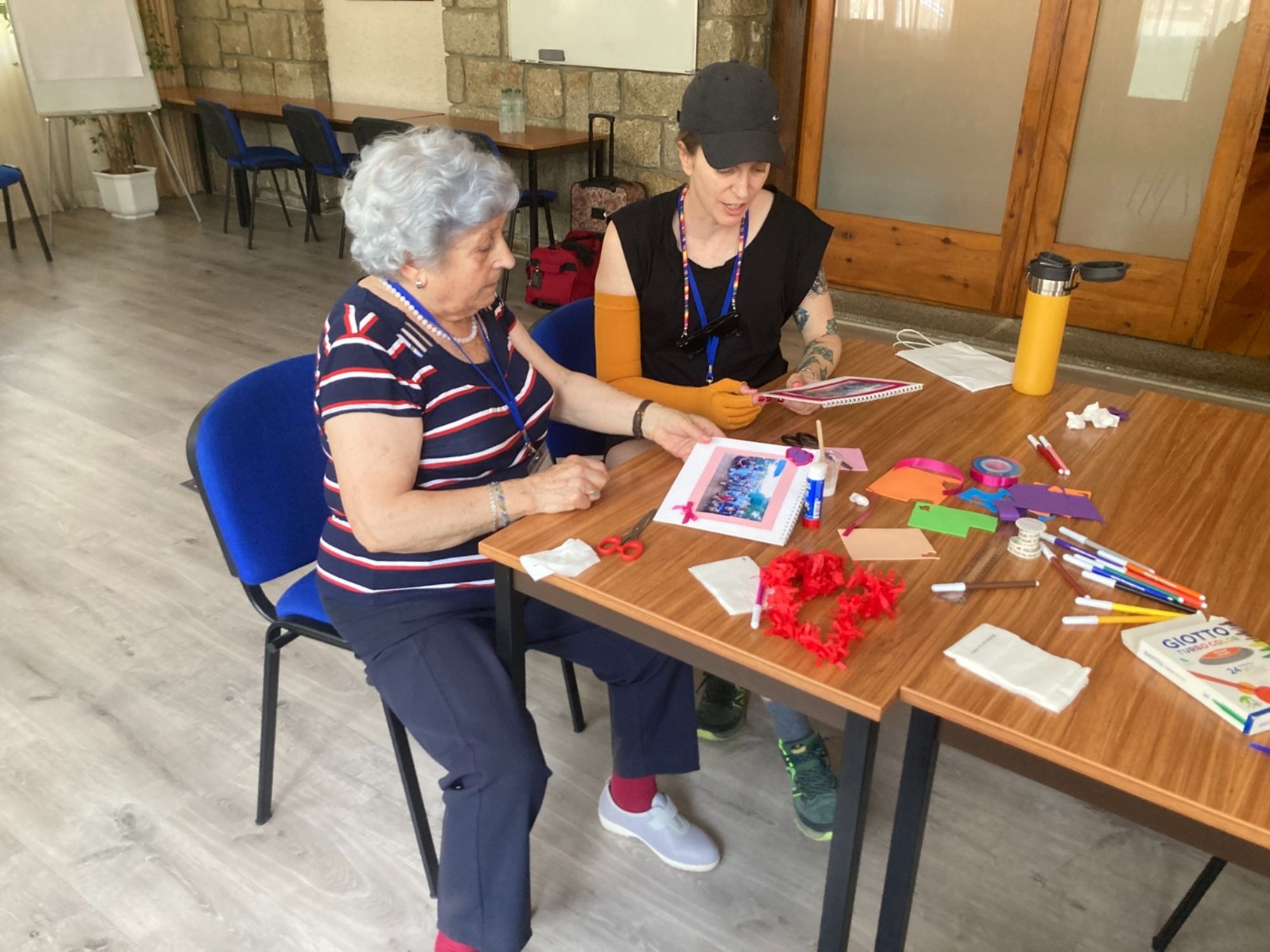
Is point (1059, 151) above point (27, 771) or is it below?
above

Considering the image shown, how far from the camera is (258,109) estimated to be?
19.4ft

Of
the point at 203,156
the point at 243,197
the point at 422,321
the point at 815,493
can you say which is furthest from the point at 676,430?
the point at 203,156

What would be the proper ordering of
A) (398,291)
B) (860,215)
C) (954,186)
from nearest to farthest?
(398,291)
(954,186)
(860,215)

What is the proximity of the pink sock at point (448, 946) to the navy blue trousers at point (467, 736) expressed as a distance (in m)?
0.01

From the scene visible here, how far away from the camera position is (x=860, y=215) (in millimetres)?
4840

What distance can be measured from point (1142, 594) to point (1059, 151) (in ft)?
11.7

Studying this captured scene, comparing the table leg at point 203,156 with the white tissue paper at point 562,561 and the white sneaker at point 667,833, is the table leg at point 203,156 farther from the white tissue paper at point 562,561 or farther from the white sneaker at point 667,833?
the white tissue paper at point 562,561

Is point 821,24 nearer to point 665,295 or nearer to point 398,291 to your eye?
point 665,295

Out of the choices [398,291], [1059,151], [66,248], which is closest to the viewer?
[398,291]

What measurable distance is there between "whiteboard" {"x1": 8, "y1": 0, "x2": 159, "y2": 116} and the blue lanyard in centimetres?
559

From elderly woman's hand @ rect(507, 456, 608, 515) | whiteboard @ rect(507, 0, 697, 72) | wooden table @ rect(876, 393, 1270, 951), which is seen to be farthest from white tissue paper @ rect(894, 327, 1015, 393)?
whiteboard @ rect(507, 0, 697, 72)

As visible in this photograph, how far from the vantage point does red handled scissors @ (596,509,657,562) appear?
128 centimetres

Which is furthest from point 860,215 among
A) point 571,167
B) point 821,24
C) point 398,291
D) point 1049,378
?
point 398,291

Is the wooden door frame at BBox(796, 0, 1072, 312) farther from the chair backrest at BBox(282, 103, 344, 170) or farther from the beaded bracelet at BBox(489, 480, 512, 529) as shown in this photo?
the beaded bracelet at BBox(489, 480, 512, 529)
